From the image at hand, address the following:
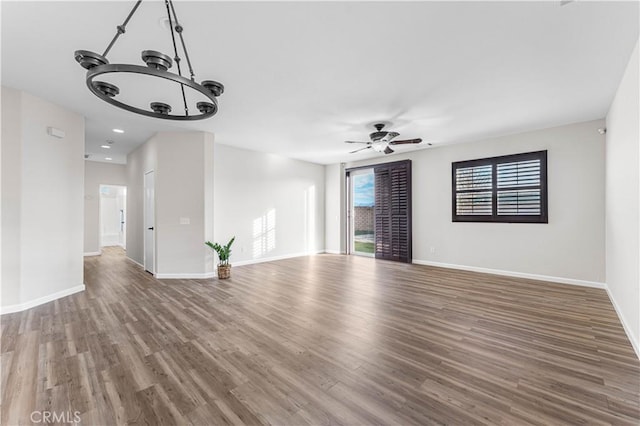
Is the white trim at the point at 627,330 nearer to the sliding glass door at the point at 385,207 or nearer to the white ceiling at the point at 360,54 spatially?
the white ceiling at the point at 360,54

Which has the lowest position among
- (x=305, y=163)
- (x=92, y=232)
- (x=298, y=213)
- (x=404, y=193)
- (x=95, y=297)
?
(x=95, y=297)

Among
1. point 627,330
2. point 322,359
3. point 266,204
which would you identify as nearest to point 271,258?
point 266,204

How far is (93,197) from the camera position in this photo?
27.4ft

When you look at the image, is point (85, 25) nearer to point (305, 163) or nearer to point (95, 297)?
point (95, 297)

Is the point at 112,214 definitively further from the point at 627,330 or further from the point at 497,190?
the point at 627,330

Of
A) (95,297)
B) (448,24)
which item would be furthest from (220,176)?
(448,24)

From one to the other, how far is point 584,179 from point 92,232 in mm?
12257

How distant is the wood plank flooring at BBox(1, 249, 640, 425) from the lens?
169 centimetres

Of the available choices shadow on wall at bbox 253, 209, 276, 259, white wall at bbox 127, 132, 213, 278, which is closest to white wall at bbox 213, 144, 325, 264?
shadow on wall at bbox 253, 209, 276, 259

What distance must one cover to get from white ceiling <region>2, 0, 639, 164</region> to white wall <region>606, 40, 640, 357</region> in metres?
0.32

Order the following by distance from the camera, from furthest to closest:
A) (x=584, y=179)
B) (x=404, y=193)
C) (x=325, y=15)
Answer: (x=404, y=193) → (x=584, y=179) → (x=325, y=15)

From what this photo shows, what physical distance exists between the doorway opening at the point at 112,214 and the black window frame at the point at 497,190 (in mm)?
11833

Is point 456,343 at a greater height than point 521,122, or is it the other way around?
point 521,122

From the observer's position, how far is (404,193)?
6848mm
